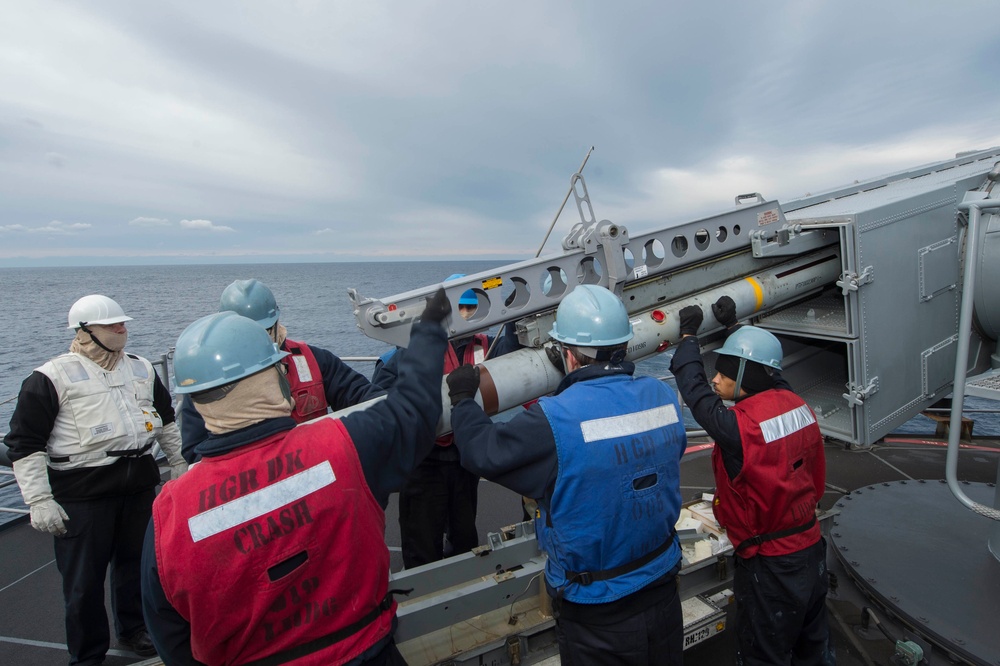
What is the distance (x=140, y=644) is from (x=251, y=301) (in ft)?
8.59

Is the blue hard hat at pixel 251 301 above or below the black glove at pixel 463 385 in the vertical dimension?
above

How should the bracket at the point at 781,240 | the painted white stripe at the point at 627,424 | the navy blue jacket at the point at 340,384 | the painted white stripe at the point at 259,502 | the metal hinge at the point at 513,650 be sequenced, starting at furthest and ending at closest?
the bracket at the point at 781,240, the navy blue jacket at the point at 340,384, the metal hinge at the point at 513,650, the painted white stripe at the point at 627,424, the painted white stripe at the point at 259,502

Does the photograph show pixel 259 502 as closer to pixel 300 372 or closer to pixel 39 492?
pixel 300 372

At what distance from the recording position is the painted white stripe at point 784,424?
261cm

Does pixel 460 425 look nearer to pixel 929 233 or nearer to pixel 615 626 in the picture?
pixel 615 626

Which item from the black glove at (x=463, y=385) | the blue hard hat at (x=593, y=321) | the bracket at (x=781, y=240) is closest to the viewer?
the blue hard hat at (x=593, y=321)

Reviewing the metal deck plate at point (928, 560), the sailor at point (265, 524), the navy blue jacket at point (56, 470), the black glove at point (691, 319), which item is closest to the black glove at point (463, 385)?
the sailor at point (265, 524)

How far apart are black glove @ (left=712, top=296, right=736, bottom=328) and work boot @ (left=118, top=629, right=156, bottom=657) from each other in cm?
449

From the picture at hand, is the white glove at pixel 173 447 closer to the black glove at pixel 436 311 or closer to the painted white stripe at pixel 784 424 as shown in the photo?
the black glove at pixel 436 311

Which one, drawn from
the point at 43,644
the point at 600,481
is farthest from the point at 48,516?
the point at 600,481

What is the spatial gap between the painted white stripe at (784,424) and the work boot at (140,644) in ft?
13.8

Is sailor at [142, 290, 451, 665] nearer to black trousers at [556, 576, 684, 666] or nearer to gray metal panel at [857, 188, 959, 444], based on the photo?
black trousers at [556, 576, 684, 666]

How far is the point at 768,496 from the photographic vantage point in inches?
104

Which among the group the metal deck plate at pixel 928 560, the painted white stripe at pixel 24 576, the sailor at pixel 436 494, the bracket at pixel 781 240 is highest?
the bracket at pixel 781 240
